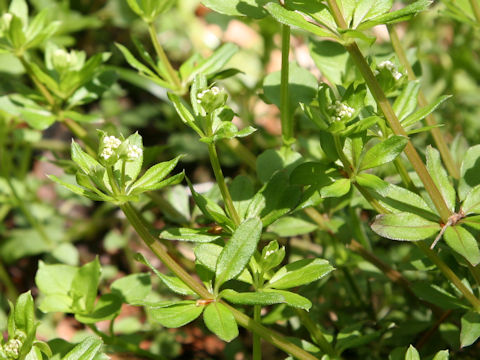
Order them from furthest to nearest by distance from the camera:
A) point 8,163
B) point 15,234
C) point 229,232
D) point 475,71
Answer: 1. point 475,71
2. point 15,234
3. point 8,163
4. point 229,232

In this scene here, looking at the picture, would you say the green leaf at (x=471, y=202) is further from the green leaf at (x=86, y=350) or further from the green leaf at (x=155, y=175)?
the green leaf at (x=86, y=350)

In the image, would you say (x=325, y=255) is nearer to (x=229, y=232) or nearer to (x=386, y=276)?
(x=386, y=276)

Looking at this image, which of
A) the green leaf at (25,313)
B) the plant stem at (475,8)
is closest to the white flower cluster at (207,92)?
the green leaf at (25,313)

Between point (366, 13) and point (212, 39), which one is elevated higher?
point (366, 13)

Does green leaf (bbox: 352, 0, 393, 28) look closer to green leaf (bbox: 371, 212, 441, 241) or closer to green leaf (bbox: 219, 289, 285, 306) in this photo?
green leaf (bbox: 371, 212, 441, 241)

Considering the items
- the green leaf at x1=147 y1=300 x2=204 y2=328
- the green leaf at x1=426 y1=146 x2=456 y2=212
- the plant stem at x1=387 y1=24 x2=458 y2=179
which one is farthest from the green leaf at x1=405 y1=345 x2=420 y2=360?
the plant stem at x1=387 y1=24 x2=458 y2=179

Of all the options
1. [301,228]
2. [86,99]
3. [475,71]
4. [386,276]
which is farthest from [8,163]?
[475,71]
